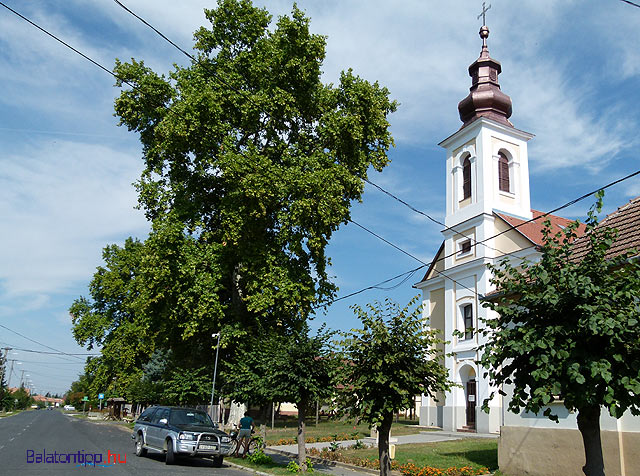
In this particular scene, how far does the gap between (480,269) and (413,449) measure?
13.8 m

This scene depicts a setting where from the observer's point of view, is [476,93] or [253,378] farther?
[476,93]

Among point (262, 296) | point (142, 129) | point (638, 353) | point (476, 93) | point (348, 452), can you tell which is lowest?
point (348, 452)

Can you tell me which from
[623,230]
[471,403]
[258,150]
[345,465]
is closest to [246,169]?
[258,150]

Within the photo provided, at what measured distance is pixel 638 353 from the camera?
6730mm

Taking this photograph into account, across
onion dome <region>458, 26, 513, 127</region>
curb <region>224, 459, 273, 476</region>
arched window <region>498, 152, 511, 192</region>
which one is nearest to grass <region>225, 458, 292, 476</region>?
curb <region>224, 459, 273, 476</region>

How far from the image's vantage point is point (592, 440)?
731 centimetres

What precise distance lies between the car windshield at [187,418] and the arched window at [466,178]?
862 inches

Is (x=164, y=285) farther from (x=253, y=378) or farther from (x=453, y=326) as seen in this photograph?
(x=453, y=326)

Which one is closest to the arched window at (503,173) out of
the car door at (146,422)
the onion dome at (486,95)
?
the onion dome at (486,95)

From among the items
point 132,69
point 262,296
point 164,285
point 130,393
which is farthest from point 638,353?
point 130,393

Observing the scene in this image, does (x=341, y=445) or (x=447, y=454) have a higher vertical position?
(x=447, y=454)

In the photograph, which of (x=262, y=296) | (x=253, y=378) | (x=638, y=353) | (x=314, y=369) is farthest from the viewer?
(x=262, y=296)

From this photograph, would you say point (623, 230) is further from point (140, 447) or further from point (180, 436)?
point (140, 447)

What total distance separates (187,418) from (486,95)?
26.0 meters
